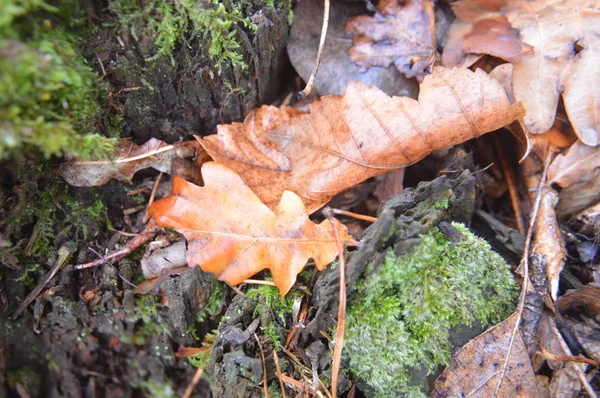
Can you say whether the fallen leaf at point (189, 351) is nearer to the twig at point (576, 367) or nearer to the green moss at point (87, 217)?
the green moss at point (87, 217)

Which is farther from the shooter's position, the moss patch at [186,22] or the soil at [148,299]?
the soil at [148,299]

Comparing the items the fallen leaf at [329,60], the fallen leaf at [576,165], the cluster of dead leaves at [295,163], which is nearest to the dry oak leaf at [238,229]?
the cluster of dead leaves at [295,163]

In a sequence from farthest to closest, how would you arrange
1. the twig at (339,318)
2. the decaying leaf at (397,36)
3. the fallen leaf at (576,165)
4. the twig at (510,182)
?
the decaying leaf at (397,36), the twig at (510,182), the fallen leaf at (576,165), the twig at (339,318)

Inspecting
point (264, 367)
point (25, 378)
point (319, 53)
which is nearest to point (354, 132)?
point (319, 53)

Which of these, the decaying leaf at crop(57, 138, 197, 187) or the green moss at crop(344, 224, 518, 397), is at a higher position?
the decaying leaf at crop(57, 138, 197, 187)

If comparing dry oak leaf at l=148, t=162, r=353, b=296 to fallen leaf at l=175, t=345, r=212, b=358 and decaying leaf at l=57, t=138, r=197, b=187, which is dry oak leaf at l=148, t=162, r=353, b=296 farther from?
fallen leaf at l=175, t=345, r=212, b=358

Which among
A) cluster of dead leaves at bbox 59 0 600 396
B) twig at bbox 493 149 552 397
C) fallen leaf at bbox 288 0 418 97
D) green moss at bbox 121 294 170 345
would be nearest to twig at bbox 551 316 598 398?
cluster of dead leaves at bbox 59 0 600 396

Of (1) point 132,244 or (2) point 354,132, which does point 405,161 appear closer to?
(2) point 354,132
